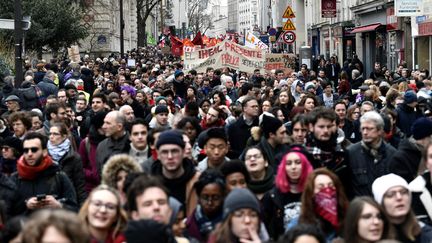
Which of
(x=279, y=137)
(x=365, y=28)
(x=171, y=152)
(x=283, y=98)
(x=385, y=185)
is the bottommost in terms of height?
(x=385, y=185)

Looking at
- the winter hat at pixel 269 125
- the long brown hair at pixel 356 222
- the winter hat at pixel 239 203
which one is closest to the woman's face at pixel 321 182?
the long brown hair at pixel 356 222

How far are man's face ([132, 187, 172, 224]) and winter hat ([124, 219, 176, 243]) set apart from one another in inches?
21.9

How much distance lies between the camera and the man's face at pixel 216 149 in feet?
32.2

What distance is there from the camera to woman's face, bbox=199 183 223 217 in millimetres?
7605

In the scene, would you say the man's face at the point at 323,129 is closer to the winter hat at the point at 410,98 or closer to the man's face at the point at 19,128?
the man's face at the point at 19,128

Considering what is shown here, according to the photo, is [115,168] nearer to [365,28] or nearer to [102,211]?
[102,211]

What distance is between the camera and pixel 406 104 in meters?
14.4

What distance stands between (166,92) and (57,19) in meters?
26.1

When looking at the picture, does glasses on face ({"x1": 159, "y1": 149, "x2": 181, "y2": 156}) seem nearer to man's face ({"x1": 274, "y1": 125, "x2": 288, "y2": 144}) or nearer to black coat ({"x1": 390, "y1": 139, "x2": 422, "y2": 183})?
black coat ({"x1": 390, "y1": 139, "x2": 422, "y2": 183})

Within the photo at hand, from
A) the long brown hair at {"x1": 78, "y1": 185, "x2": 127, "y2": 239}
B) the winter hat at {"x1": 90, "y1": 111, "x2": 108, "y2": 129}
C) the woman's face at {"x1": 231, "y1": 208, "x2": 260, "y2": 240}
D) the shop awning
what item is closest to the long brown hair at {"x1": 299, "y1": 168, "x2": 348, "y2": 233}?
the woman's face at {"x1": 231, "y1": 208, "x2": 260, "y2": 240}

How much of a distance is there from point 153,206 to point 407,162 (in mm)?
3300

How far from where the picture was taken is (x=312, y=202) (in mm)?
7441

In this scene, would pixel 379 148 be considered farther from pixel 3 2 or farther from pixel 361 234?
pixel 3 2

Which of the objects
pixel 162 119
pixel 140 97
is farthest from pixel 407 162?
pixel 140 97
